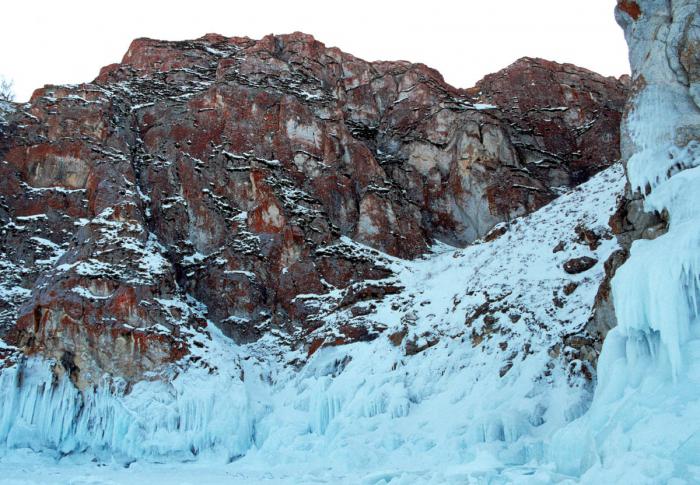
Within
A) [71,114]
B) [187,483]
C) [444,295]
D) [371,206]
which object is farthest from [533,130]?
[187,483]

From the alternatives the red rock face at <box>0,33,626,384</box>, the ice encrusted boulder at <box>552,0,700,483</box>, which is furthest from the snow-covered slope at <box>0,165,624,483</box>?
the ice encrusted boulder at <box>552,0,700,483</box>

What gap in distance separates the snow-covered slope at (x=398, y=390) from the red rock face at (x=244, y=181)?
154 centimetres

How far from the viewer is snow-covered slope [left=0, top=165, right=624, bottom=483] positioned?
15.6 metres

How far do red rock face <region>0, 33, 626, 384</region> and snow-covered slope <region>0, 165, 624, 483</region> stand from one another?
154cm

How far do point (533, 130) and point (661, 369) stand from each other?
38049 millimetres

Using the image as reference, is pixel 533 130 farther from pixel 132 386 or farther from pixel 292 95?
pixel 132 386

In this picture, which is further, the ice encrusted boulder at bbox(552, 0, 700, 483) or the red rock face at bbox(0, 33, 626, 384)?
the red rock face at bbox(0, 33, 626, 384)

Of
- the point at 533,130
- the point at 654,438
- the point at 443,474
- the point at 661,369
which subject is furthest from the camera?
the point at 533,130

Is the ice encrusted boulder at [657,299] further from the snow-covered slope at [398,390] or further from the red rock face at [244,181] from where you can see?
the red rock face at [244,181]

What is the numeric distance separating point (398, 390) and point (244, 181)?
19.1m

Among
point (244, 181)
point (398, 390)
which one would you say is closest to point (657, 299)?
point (398, 390)

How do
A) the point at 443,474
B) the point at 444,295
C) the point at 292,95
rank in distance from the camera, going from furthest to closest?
1. the point at 292,95
2. the point at 444,295
3. the point at 443,474

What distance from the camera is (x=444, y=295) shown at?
2439cm

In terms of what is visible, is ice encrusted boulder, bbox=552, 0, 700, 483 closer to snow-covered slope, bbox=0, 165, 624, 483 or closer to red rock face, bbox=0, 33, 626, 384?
snow-covered slope, bbox=0, 165, 624, 483
